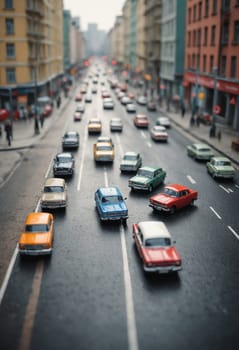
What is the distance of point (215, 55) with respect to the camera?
182 feet

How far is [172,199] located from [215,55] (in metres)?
37.8

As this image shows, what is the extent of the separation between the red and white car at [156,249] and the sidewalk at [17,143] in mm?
14810

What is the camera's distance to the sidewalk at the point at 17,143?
34044mm

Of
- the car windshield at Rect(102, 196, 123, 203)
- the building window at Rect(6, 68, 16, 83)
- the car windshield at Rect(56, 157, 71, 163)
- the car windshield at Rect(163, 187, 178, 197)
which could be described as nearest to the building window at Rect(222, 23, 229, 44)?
the building window at Rect(6, 68, 16, 83)

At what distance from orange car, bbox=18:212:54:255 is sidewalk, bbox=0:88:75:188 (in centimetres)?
1123

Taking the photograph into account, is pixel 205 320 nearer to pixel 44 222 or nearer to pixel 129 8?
pixel 44 222

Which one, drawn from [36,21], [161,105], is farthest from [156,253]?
[161,105]

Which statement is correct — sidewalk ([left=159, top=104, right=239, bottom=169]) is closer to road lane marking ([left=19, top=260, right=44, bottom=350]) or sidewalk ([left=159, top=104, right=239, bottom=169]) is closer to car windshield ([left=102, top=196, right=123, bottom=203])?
car windshield ([left=102, top=196, right=123, bottom=203])

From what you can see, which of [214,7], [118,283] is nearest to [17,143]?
[118,283]

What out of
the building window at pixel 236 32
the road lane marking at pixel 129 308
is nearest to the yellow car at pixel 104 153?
the road lane marking at pixel 129 308

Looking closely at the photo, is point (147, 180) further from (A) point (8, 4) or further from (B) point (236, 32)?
(A) point (8, 4)

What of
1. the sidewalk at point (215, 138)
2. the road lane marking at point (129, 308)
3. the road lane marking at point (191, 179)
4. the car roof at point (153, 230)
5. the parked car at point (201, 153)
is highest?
the car roof at point (153, 230)

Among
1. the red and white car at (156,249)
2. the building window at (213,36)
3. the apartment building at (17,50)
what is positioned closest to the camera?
the red and white car at (156,249)

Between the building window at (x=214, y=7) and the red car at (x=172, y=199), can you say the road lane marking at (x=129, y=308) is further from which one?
the building window at (x=214, y=7)
